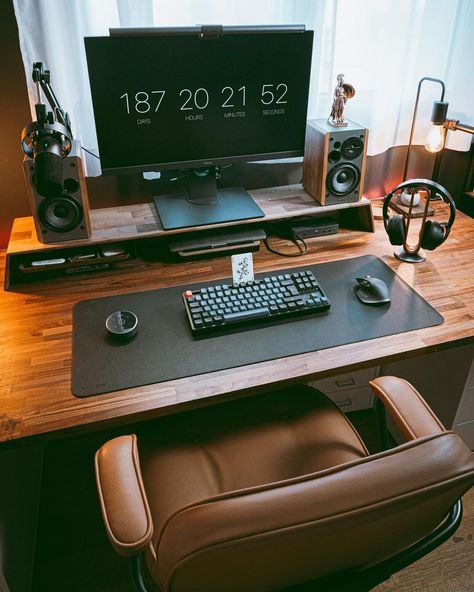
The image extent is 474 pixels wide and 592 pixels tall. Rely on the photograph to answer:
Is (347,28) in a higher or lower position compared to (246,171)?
higher

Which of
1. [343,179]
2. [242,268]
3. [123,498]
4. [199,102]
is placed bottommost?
[123,498]

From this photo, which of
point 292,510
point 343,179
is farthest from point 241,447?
point 343,179

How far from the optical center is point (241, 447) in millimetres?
1272

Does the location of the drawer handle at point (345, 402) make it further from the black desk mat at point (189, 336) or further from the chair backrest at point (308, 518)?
the chair backrest at point (308, 518)

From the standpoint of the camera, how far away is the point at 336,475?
2.22ft

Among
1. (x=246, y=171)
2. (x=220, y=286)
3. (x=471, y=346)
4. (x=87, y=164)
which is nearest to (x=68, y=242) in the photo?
(x=87, y=164)

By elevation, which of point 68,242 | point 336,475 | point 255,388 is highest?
point 336,475

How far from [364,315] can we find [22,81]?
1.13 metres

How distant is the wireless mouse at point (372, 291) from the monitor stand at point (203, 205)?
377 millimetres

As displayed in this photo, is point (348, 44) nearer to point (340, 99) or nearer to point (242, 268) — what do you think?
point (340, 99)

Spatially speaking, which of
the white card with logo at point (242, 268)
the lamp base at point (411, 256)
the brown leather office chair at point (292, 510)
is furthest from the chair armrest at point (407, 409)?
the lamp base at point (411, 256)

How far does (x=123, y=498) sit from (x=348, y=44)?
1481 millimetres

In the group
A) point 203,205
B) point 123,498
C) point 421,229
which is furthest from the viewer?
point 203,205

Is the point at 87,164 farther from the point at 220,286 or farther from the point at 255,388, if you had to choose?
the point at 255,388
